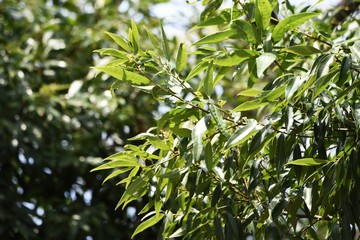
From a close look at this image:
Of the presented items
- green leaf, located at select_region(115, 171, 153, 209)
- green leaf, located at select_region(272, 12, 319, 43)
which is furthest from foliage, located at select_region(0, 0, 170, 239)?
green leaf, located at select_region(272, 12, 319, 43)

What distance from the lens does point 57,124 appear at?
11.2ft

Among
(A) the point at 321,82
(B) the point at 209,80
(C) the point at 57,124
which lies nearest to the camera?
(A) the point at 321,82

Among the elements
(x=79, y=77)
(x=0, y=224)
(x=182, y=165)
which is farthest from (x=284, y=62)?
(x=79, y=77)

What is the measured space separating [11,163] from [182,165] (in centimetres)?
214

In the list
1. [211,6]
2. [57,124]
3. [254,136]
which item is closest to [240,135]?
[254,136]

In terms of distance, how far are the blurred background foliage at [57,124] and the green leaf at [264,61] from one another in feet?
6.55

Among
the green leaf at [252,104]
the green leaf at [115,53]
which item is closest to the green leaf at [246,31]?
the green leaf at [252,104]

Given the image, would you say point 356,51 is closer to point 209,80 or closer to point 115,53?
point 209,80

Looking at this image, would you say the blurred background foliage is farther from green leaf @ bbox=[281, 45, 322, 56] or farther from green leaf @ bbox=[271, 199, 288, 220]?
green leaf @ bbox=[281, 45, 322, 56]

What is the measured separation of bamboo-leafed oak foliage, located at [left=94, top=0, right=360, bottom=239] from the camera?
4.12ft

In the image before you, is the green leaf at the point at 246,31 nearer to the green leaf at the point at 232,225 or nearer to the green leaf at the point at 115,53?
the green leaf at the point at 115,53

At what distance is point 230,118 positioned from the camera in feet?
4.50

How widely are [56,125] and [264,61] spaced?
2.30 metres

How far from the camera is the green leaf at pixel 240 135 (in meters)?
1.23
